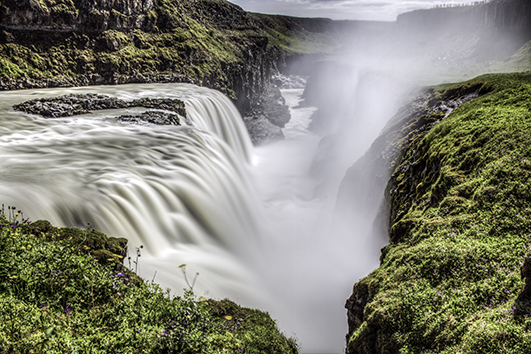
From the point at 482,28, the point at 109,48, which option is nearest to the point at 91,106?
the point at 109,48

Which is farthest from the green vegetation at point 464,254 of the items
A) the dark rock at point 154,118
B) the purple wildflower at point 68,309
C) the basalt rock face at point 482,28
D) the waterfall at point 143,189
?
the basalt rock face at point 482,28

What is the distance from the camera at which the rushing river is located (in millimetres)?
9383

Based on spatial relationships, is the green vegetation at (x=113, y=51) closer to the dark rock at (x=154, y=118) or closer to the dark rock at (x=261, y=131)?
the dark rock at (x=261, y=131)

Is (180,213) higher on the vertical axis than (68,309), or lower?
lower

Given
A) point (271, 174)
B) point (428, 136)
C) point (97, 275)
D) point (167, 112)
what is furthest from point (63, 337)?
point (271, 174)

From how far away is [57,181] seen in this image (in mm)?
10648

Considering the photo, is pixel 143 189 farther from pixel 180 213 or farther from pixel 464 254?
pixel 464 254

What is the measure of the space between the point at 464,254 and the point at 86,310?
20.5ft

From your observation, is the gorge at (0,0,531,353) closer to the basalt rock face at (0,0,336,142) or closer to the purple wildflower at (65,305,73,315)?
the basalt rock face at (0,0,336,142)

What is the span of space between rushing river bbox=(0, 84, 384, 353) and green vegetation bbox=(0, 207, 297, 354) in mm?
2194

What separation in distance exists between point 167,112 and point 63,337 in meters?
17.7

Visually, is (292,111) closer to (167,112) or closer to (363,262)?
(167,112)

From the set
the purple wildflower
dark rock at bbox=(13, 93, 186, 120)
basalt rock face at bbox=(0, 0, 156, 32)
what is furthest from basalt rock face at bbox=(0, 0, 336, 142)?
the purple wildflower

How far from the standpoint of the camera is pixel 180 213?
11.4 metres
